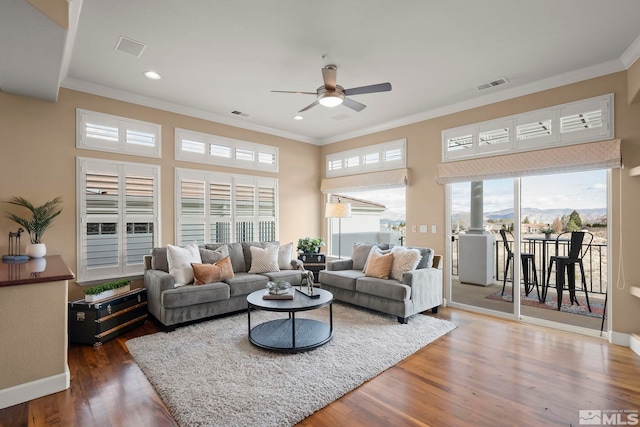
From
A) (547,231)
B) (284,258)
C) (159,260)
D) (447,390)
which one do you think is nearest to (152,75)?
(159,260)

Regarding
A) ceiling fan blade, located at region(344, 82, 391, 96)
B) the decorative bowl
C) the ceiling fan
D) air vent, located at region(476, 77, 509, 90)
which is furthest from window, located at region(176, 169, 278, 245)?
air vent, located at region(476, 77, 509, 90)

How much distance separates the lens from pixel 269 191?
19.8ft

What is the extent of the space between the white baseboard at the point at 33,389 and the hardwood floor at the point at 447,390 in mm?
52

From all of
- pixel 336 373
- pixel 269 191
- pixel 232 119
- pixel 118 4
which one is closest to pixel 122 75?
pixel 118 4

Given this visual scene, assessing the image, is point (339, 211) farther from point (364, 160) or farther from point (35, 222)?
point (35, 222)

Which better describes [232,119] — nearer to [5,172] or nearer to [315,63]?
[315,63]

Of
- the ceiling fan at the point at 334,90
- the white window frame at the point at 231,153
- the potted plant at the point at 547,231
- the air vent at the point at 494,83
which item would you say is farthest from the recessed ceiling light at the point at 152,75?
the potted plant at the point at 547,231

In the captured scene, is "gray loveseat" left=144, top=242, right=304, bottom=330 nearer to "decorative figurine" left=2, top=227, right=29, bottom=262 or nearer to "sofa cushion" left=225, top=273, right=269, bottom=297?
"sofa cushion" left=225, top=273, right=269, bottom=297

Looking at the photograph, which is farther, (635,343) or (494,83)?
(494,83)

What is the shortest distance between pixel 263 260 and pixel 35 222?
9.17ft

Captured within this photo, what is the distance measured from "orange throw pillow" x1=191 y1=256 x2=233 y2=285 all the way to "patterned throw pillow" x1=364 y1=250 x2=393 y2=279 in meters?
2.00

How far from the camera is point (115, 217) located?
427cm

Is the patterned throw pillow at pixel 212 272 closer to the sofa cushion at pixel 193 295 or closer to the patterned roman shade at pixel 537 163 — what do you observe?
the sofa cushion at pixel 193 295

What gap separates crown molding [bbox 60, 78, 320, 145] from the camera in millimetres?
3979
